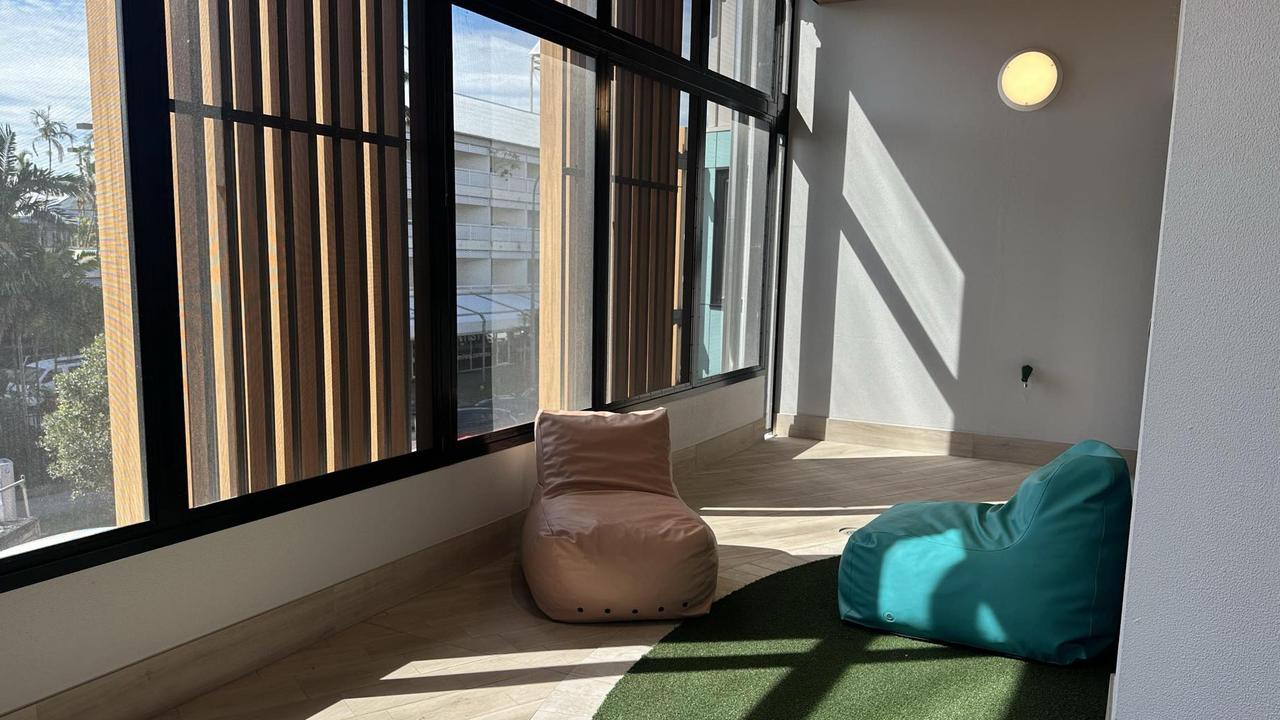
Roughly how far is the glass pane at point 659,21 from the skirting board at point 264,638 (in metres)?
2.75

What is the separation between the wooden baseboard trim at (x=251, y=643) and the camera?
2580 mm

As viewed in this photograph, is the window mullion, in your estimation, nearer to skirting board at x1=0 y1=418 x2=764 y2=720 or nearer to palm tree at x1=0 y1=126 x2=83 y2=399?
palm tree at x1=0 y1=126 x2=83 y2=399

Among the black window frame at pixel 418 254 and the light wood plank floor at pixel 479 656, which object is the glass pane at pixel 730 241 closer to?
the black window frame at pixel 418 254

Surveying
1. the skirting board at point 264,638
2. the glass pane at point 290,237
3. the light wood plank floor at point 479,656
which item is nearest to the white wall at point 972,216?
the light wood plank floor at point 479,656

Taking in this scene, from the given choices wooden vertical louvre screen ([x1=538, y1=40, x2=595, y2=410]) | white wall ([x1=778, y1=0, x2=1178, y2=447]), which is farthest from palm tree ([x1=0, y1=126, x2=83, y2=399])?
white wall ([x1=778, y1=0, x2=1178, y2=447])

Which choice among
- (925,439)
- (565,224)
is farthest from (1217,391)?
(925,439)

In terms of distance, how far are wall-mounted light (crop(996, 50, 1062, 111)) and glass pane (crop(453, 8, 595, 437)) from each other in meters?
3.14

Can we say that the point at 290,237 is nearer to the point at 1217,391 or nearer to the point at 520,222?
the point at 520,222

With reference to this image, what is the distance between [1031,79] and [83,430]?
586cm

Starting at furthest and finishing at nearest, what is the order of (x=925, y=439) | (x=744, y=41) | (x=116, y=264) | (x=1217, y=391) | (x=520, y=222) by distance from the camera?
(x=925, y=439)
(x=744, y=41)
(x=520, y=222)
(x=116, y=264)
(x=1217, y=391)

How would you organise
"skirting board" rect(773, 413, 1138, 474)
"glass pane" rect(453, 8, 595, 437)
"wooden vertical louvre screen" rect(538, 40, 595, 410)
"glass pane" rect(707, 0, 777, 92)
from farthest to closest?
"skirting board" rect(773, 413, 1138, 474), "glass pane" rect(707, 0, 777, 92), "wooden vertical louvre screen" rect(538, 40, 595, 410), "glass pane" rect(453, 8, 595, 437)

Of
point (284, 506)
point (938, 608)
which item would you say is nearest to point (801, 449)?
point (938, 608)

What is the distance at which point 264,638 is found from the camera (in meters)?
3.04

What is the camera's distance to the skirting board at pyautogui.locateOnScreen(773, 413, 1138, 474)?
6383 millimetres
